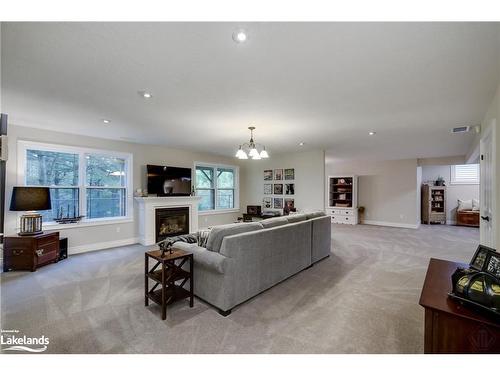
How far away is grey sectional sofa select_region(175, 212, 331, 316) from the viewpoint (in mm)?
2391

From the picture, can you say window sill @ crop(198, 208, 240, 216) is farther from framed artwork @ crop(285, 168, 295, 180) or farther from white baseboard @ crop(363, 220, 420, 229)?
white baseboard @ crop(363, 220, 420, 229)

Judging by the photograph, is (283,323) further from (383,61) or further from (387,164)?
(387,164)

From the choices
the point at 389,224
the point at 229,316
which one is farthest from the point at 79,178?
the point at 389,224

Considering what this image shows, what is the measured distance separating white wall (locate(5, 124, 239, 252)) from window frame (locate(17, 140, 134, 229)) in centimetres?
7

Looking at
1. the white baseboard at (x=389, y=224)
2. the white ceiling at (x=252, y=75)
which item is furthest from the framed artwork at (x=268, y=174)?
the white baseboard at (x=389, y=224)

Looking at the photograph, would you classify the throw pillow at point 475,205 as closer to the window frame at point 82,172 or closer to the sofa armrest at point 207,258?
the sofa armrest at point 207,258

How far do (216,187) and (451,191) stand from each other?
879 cm

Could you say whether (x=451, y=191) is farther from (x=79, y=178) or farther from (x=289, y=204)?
(x=79, y=178)

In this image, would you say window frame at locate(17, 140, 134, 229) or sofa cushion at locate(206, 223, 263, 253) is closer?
sofa cushion at locate(206, 223, 263, 253)

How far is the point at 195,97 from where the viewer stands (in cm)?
267

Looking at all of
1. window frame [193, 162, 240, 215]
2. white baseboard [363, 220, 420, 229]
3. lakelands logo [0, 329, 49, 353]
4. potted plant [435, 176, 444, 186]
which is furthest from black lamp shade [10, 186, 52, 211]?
potted plant [435, 176, 444, 186]

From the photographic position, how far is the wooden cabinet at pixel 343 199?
8.49m
